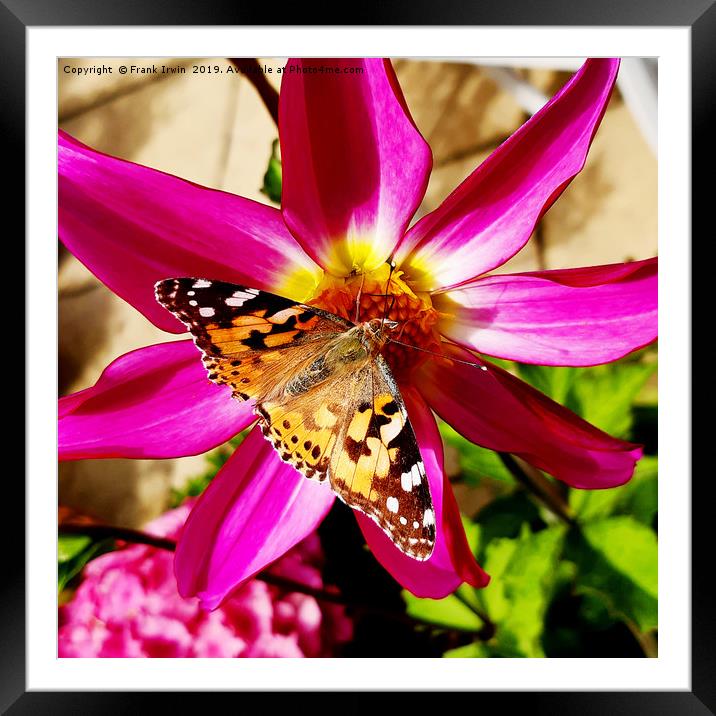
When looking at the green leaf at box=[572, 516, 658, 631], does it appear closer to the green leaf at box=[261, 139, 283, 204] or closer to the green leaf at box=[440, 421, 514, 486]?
the green leaf at box=[440, 421, 514, 486]

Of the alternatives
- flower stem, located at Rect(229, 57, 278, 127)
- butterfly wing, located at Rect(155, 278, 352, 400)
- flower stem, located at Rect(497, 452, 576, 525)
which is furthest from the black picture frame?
butterfly wing, located at Rect(155, 278, 352, 400)

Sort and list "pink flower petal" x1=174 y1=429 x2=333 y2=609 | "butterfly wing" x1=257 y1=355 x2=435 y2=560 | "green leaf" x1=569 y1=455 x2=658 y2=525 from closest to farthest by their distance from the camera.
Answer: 1. "butterfly wing" x1=257 y1=355 x2=435 y2=560
2. "pink flower petal" x1=174 y1=429 x2=333 y2=609
3. "green leaf" x1=569 y1=455 x2=658 y2=525

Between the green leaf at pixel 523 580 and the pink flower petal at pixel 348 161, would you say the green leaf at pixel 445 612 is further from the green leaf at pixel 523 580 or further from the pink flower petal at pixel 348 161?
the pink flower petal at pixel 348 161

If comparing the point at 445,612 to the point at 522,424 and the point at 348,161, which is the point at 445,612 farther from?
the point at 348,161

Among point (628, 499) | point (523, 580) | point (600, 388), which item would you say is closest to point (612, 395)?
point (600, 388)

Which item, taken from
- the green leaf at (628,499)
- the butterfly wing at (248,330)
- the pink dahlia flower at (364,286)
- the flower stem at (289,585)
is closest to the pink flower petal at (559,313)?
the pink dahlia flower at (364,286)
